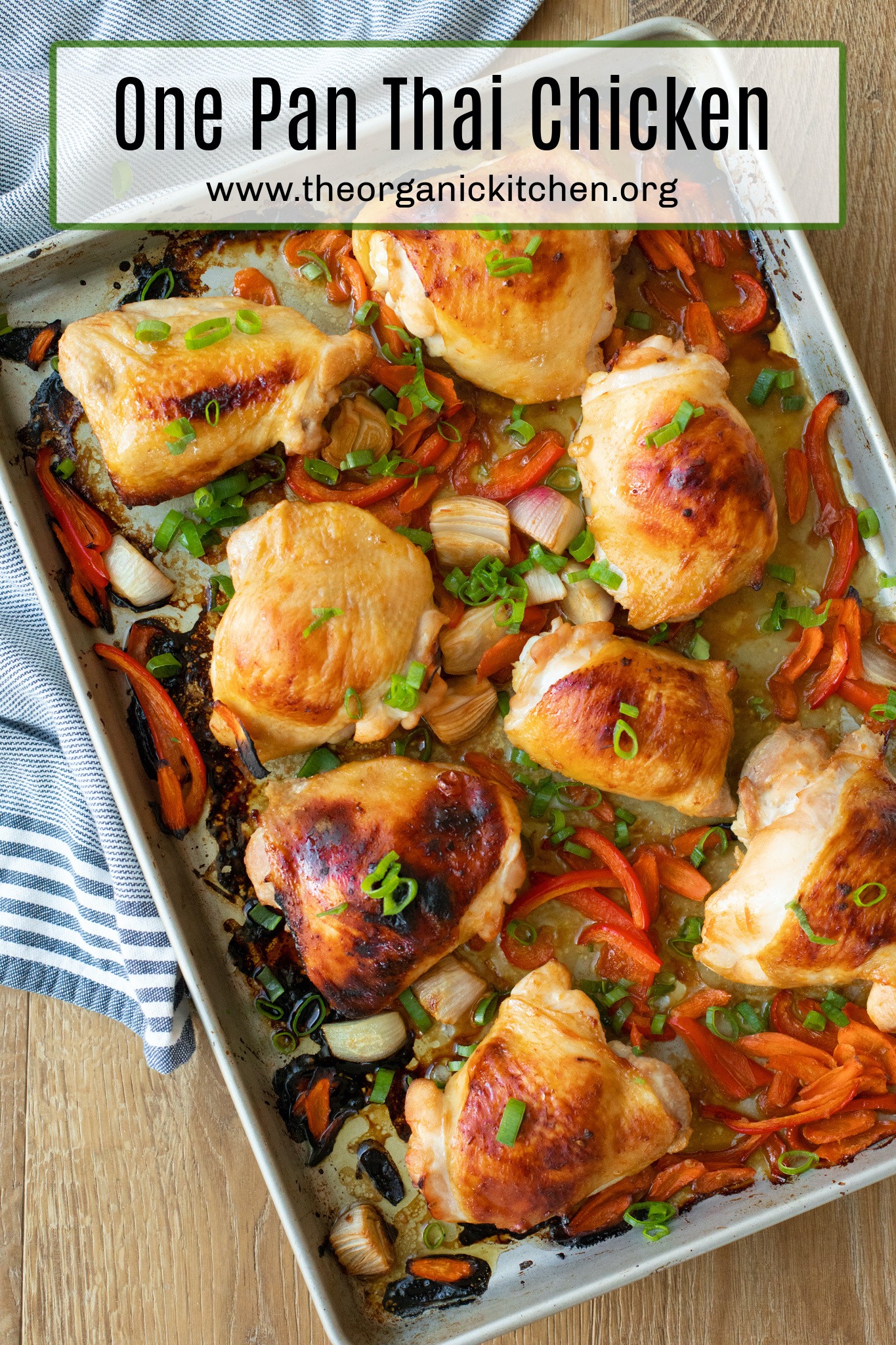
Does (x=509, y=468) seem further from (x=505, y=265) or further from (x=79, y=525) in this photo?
(x=79, y=525)

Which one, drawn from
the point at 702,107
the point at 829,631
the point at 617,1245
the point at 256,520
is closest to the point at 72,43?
the point at 256,520

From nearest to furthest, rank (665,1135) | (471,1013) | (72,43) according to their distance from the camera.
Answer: (665,1135), (471,1013), (72,43)

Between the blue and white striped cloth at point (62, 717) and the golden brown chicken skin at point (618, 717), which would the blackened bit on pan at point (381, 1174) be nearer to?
the blue and white striped cloth at point (62, 717)

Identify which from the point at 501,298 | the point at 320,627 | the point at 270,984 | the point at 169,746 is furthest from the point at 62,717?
the point at 501,298

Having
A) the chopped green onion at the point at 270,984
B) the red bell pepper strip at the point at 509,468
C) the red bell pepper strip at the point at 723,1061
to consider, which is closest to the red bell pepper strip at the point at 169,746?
the chopped green onion at the point at 270,984

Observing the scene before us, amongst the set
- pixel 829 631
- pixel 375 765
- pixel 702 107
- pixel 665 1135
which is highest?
pixel 702 107

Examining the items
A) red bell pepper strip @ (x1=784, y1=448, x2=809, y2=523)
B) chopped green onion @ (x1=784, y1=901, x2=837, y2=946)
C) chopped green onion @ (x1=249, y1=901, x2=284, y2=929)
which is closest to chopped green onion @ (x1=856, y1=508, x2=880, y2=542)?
red bell pepper strip @ (x1=784, y1=448, x2=809, y2=523)

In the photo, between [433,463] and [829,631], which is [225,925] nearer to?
[433,463]
